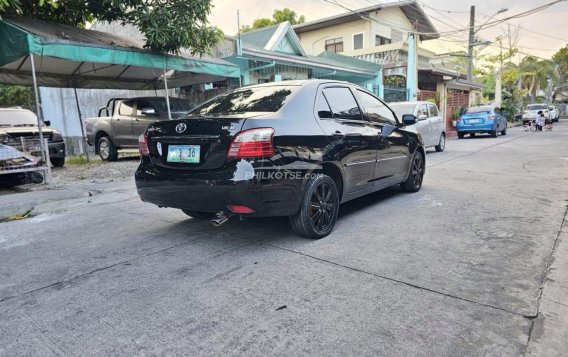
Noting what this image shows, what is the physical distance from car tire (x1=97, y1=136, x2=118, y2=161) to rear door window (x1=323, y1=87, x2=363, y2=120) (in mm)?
8898

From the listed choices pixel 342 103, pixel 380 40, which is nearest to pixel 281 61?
pixel 342 103

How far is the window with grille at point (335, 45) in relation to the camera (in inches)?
1041

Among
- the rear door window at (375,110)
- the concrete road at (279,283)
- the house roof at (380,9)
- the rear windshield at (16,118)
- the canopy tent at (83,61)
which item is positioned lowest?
the concrete road at (279,283)

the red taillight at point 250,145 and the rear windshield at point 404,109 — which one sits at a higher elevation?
the rear windshield at point 404,109

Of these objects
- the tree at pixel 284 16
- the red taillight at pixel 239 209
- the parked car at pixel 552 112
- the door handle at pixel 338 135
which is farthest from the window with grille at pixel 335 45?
the red taillight at pixel 239 209

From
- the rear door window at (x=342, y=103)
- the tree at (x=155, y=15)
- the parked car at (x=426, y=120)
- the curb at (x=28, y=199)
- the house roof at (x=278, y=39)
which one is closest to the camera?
the rear door window at (x=342, y=103)

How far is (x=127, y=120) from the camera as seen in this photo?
11000mm

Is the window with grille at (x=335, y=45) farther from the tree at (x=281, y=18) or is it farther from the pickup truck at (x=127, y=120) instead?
the pickup truck at (x=127, y=120)

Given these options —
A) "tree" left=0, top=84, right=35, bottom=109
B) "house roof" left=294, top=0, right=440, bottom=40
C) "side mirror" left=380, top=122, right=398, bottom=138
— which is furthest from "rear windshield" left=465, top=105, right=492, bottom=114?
"tree" left=0, top=84, right=35, bottom=109

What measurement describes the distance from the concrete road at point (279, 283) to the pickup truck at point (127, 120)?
573 centimetres

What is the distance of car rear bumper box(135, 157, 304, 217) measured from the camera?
136 inches

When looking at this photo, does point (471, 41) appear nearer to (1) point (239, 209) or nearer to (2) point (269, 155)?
(2) point (269, 155)

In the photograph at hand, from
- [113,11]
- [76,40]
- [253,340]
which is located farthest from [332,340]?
[113,11]

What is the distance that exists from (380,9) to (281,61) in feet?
46.1
